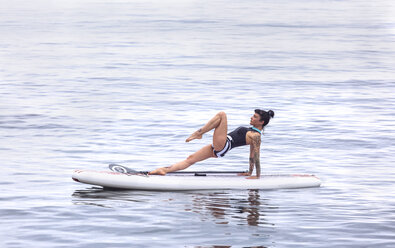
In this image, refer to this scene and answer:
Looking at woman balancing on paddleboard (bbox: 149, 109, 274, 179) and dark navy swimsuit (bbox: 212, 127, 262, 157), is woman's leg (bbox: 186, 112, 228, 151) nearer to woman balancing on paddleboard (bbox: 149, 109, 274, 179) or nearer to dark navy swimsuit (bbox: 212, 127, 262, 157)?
woman balancing on paddleboard (bbox: 149, 109, 274, 179)

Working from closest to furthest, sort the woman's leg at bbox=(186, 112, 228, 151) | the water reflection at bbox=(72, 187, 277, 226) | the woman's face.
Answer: the water reflection at bbox=(72, 187, 277, 226) → the woman's leg at bbox=(186, 112, 228, 151) → the woman's face

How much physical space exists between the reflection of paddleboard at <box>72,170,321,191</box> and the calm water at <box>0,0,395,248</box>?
24 centimetres

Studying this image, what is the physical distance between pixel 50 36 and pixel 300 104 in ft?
179

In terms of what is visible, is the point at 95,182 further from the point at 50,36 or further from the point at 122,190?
the point at 50,36

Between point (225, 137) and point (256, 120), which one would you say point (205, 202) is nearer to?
point (225, 137)

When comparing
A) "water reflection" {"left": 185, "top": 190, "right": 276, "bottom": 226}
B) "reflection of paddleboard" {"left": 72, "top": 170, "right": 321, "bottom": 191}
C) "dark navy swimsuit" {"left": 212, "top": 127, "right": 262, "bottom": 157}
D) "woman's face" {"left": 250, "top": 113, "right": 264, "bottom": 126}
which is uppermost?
"woman's face" {"left": 250, "top": 113, "right": 264, "bottom": 126}

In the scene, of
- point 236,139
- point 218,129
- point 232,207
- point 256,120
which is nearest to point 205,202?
point 232,207

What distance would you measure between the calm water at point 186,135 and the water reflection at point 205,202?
0.14 feet

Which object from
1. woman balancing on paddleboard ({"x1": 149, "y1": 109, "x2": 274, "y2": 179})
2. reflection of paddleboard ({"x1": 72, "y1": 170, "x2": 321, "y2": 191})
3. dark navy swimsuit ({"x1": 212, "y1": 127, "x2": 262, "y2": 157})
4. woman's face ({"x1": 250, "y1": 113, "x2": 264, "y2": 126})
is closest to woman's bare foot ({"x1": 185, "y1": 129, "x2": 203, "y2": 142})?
woman balancing on paddleboard ({"x1": 149, "y1": 109, "x2": 274, "y2": 179})

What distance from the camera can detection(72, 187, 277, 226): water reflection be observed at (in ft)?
50.6

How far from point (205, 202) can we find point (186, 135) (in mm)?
10597

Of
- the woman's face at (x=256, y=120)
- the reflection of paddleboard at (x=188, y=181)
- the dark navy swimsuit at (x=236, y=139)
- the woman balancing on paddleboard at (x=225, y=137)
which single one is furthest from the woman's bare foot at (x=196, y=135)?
the woman's face at (x=256, y=120)

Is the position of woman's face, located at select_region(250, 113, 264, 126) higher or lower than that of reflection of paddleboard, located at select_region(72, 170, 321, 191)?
higher

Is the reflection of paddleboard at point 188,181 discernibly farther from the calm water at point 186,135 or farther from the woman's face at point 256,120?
the woman's face at point 256,120
